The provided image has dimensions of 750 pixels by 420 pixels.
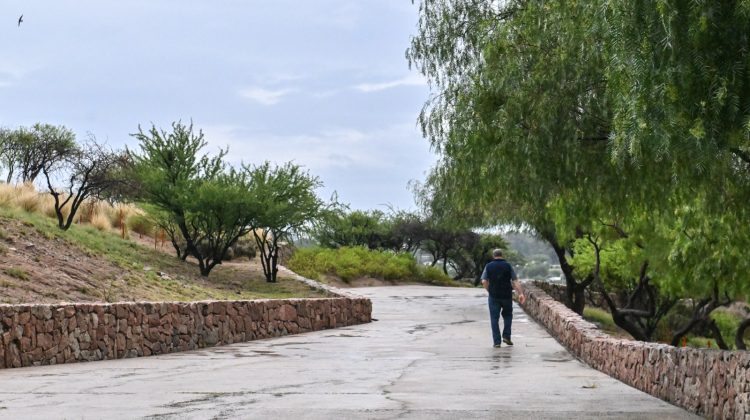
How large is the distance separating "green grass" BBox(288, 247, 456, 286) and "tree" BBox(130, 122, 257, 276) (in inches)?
381

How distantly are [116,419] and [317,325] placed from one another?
56.1 ft

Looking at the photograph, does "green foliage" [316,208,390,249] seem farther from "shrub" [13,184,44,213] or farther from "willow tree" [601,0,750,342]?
"willow tree" [601,0,750,342]

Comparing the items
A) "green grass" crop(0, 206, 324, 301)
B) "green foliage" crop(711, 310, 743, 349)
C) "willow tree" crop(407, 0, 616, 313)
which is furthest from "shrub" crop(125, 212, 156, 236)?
"willow tree" crop(407, 0, 616, 313)

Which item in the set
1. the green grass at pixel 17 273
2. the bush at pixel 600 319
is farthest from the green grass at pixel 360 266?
the green grass at pixel 17 273

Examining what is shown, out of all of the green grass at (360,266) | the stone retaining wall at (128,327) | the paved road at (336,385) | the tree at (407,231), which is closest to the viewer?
the paved road at (336,385)

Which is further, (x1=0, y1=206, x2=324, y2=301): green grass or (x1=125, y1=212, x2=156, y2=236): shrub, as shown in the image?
(x1=125, y1=212, x2=156, y2=236): shrub

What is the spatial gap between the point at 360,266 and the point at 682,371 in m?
42.2

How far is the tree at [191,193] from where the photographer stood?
116 feet

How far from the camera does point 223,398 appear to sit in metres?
10.5

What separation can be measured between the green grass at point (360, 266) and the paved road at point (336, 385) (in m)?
28.0

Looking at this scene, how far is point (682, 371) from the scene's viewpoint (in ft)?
34.8

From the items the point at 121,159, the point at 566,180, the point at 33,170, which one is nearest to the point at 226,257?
the point at 121,159

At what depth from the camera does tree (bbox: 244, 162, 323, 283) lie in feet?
120

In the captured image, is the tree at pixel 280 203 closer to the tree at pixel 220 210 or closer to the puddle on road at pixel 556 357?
the tree at pixel 220 210
